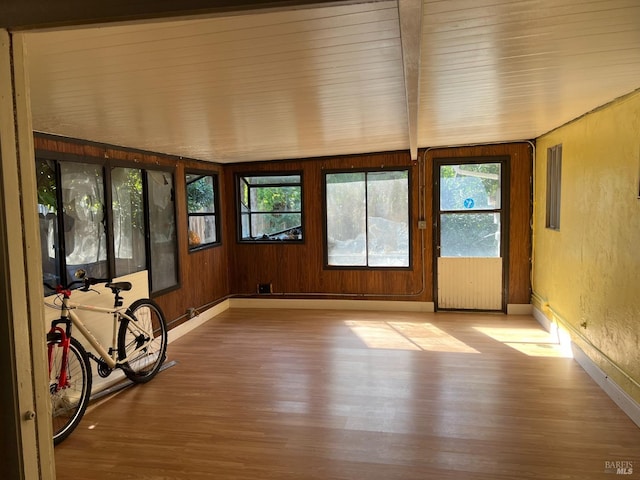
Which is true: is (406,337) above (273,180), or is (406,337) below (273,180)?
below

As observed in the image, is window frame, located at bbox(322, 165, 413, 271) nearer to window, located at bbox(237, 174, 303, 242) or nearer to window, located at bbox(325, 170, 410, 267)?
window, located at bbox(325, 170, 410, 267)

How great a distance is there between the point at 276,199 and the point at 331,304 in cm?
186

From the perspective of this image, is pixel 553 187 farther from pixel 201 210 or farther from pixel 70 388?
pixel 70 388

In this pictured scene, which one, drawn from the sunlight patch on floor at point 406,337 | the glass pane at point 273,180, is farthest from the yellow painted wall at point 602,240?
the glass pane at point 273,180

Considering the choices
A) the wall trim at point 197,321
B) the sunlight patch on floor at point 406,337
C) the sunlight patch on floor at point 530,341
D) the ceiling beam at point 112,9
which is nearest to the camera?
the ceiling beam at point 112,9

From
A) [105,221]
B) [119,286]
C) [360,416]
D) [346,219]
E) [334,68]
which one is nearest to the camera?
[334,68]

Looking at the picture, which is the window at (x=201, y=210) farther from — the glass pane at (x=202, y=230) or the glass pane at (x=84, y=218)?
the glass pane at (x=84, y=218)

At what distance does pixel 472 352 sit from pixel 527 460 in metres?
2.07

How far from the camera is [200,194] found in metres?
6.50

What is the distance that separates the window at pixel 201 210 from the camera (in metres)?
6.20

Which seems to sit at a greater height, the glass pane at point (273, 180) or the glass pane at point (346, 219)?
the glass pane at point (273, 180)

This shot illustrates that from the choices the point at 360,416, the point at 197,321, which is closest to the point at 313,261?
the point at 197,321

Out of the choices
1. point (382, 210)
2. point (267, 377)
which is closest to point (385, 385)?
point (267, 377)

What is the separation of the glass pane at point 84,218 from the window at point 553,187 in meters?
5.02
